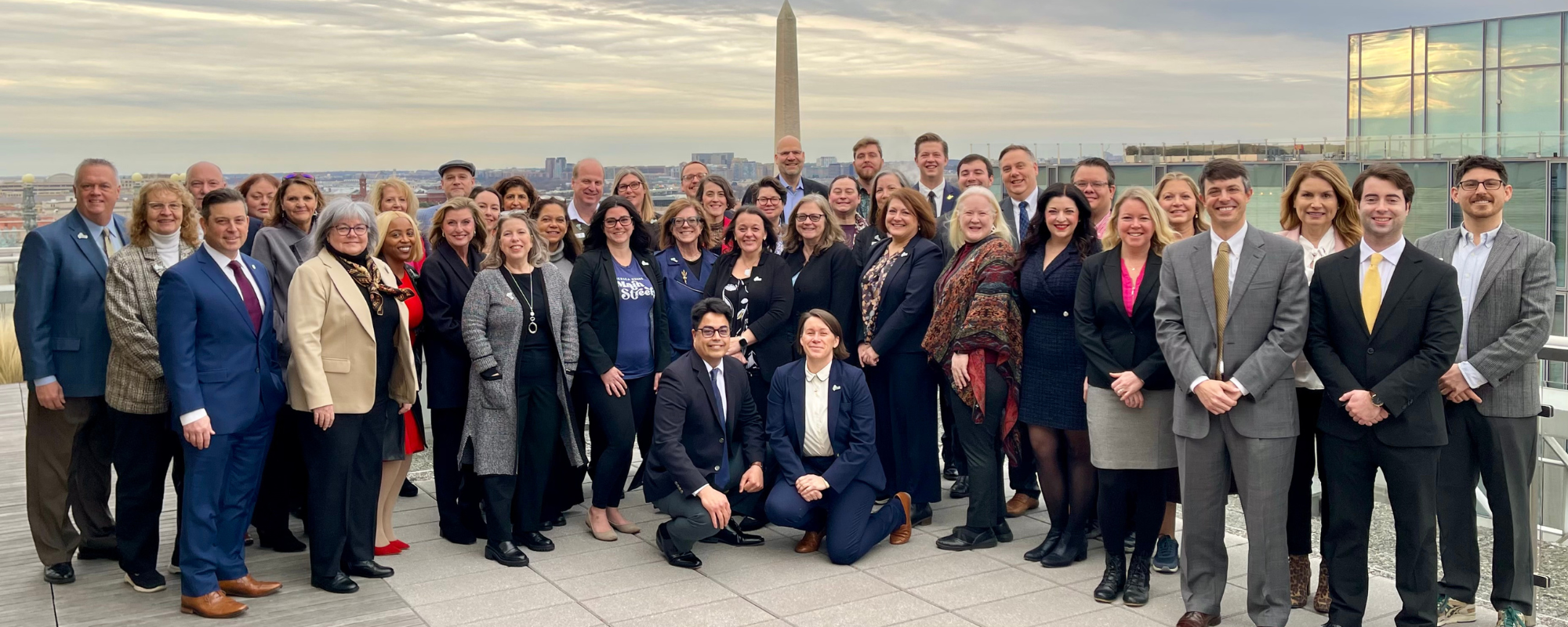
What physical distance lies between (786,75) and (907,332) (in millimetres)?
11247

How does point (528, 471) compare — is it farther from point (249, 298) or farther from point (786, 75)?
point (786, 75)

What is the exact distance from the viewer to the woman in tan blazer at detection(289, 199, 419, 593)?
4.77 m

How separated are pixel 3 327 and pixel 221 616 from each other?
26.5ft

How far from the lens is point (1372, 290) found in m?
4.18

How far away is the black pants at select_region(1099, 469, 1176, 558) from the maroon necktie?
3265 millimetres

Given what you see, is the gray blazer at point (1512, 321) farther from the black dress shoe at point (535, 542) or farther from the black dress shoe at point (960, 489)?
the black dress shoe at point (535, 542)

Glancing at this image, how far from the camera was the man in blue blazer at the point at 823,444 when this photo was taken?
17.8 ft

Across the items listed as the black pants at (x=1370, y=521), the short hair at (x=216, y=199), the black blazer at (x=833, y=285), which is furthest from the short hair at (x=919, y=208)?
the short hair at (x=216, y=199)

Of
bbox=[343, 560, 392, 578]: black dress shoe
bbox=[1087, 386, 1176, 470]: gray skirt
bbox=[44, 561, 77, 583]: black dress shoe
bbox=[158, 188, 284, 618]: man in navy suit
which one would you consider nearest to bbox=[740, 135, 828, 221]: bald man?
bbox=[1087, 386, 1176, 470]: gray skirt

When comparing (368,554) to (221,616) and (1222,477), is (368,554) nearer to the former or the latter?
(221,616)

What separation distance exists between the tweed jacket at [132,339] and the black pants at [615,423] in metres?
1.79

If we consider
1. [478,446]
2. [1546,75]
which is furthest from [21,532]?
[1546,75]

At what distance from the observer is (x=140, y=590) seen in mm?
4992

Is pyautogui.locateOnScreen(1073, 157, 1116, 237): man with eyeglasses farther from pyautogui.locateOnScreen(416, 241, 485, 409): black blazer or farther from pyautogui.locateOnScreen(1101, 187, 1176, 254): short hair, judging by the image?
pyautogui.locateOnScreen(416, 241, 485, 409): black blazer
